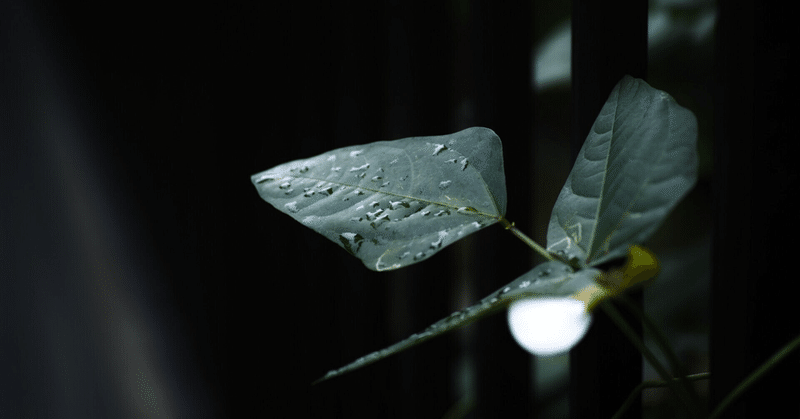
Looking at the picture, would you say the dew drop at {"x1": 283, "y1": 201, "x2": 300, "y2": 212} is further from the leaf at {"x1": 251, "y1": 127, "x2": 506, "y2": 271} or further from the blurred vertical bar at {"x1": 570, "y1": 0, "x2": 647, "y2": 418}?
the blurred vertical bar at {"x1": 570, "y1": 0, "x2": 647, "y2": 418}

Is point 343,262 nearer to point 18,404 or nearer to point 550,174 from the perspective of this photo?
point 550,174

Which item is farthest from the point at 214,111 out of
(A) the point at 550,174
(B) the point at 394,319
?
(A) the point at 550,174

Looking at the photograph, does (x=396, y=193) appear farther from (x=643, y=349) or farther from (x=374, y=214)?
(x=643, y=349)

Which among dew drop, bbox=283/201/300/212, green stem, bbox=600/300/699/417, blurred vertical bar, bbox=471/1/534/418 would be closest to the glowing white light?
green stem, bbox=600/300/699/417

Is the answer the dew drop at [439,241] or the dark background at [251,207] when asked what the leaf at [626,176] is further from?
the dark background at [251,207]

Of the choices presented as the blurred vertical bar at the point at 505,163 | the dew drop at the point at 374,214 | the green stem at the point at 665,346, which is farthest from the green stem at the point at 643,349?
the blurred vertical bar at the point at 505,163

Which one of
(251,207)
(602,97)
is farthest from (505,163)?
(251,207)
